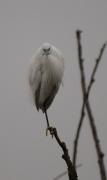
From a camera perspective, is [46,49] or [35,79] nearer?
[46,49]

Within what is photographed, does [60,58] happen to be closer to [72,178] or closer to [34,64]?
[34,64]

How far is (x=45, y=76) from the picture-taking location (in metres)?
0.83

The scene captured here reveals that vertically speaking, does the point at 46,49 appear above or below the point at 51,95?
above

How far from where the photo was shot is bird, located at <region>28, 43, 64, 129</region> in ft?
2.67

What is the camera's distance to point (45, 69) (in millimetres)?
834

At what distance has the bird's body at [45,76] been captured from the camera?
2.67 feet

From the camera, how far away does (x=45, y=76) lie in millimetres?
831

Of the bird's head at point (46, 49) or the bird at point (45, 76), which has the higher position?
the bird's head at point (46, 49)

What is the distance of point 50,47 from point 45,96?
0.13 meters

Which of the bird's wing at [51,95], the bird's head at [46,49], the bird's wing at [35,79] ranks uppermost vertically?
the bird's head at [46,49]

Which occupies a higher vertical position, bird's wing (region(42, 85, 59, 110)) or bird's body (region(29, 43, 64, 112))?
bird's body (region(29, 43, 64, 112))

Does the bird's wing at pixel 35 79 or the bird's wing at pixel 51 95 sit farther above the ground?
the bird's wing at pixel 35 79

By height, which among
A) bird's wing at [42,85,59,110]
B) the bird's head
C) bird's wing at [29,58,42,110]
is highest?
the bird's head

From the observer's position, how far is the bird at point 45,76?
0.81 meters
